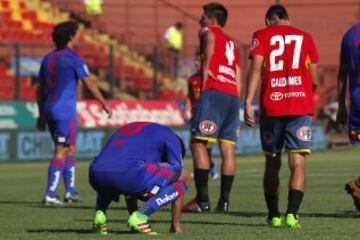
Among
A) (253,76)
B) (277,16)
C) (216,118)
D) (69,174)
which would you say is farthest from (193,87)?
(253,76)

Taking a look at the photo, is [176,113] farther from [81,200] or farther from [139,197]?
[139,197]

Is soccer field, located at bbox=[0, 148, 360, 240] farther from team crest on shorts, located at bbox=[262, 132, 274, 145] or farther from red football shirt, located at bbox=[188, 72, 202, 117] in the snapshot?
red football shirt, located at bbox=[188, 72, 202, 117]

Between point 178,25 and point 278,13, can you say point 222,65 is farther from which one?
point 178,25

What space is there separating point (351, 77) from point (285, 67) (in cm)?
102

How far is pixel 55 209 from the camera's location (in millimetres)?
13414

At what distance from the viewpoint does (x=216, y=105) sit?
12930 millimetres

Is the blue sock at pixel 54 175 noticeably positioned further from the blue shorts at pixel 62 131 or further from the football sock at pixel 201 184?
the football sock at pixel 201 184

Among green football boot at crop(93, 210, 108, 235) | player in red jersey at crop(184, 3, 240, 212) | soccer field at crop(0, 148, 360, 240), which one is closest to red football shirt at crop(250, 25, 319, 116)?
soccer field at crop(0, 148, 360, 240)

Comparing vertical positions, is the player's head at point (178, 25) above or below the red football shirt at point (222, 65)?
below

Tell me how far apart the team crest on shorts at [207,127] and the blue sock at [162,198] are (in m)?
3.41

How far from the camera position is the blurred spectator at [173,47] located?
3516 cm

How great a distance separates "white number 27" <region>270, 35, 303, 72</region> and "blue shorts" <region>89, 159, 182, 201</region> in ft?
5.59

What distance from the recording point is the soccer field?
383 inches

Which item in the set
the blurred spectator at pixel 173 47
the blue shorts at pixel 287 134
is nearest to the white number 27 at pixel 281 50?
the blue shorts at pixel 287 134
